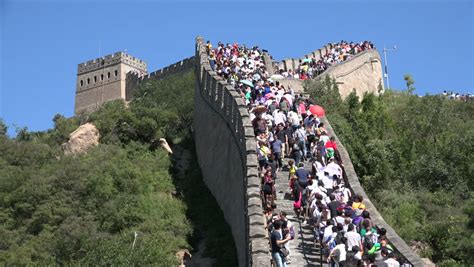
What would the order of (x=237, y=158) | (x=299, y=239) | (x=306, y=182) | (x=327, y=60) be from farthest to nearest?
(x=327, y=60), (x=237, y=158), (x=306, y=182), (x=299, y=239)

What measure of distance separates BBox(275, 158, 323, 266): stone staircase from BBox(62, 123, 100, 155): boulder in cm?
1962

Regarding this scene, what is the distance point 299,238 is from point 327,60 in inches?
1147

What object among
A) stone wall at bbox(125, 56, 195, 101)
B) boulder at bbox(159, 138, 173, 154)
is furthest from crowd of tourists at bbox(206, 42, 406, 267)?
stone wall at bbox(125, 56, 195, 101)

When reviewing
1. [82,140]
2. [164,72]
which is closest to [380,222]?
[82,140]

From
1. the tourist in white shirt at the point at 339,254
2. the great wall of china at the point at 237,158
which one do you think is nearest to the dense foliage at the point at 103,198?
the great wall of china at the point at 237,158

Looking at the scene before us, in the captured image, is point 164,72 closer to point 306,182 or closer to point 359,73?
point 359,73

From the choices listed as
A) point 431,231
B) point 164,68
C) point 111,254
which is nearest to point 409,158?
point 431,231

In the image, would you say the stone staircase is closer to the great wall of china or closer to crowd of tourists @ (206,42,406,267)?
crowd of tourists @ (206,42,406,267)

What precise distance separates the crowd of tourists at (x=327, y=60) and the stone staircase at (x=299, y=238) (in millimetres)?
19552

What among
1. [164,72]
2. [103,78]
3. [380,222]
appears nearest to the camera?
[380,222]

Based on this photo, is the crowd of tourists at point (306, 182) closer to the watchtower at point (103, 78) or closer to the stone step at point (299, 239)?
the stone step at point (299, 239)

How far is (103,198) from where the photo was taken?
29.0 metres

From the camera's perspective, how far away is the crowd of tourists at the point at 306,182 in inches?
570

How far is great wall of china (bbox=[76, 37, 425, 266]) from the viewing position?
15945 millimetres
